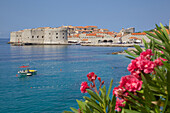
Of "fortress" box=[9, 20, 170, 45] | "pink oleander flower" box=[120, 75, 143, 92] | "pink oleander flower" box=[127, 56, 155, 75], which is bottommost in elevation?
"pink oleander flower" box=[120, 75, 143, 92]

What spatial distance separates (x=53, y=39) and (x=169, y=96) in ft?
233

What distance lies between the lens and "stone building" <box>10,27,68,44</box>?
233 feet

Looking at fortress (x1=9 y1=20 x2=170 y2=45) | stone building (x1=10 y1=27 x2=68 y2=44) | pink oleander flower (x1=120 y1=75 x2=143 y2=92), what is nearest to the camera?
pink oleander flower (x1=120 y1=75 x2=143 y2=92)

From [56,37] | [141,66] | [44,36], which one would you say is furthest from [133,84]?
[44,36]

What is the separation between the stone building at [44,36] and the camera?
71062 millimetres

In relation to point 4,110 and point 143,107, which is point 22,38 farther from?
point 143,107

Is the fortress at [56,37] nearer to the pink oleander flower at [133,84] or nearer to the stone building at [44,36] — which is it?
the stone building at [44,36]

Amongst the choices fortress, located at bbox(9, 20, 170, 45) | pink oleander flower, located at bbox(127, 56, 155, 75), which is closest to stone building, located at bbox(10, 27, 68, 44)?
fortress, located at bbox(9, 20, 170, 45)

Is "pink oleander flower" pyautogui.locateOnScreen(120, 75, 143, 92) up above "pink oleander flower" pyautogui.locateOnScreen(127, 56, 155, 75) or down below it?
below

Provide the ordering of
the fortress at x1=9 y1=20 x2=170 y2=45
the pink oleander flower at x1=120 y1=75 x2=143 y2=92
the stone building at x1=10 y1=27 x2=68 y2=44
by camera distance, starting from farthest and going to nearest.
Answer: the stone building at x1=10 y1=27 x2=68 y2=44, the fortress at x1=9 y1=20 x2=170 y2=45, the pink oleander flower at x1=120 y1=75 x2=143 y2=92

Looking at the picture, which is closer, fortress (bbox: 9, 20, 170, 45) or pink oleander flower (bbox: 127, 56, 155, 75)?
pink oleander flower (bbox: 127, 56, 155, 75)

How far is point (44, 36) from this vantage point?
2874 inches

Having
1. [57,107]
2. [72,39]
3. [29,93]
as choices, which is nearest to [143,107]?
[57,107]

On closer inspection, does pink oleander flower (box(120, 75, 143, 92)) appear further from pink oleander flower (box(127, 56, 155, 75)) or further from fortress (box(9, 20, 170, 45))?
fortress (box(9, 20, 170, 45))
